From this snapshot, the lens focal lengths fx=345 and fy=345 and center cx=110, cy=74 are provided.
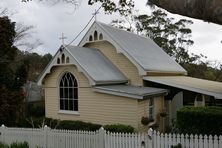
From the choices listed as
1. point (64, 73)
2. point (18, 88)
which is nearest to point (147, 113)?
point (64, 73)

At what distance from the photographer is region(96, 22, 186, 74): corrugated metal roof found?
22781 mm

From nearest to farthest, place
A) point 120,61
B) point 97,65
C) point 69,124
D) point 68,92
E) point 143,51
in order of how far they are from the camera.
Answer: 1. point 69,124
2. point 68,92
3. point 97,65
4. point 120,61
5. point 143,51

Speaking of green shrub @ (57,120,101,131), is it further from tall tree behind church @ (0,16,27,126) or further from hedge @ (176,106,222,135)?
hedge @ (176,106,222,135)

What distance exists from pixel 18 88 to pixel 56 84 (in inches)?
126

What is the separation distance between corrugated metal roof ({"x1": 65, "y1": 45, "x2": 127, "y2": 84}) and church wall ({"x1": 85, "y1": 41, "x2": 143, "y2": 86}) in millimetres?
305

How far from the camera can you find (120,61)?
2311 cm

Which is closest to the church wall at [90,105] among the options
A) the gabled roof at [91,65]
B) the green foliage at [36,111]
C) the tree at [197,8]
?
the gabled roof at [91,65]

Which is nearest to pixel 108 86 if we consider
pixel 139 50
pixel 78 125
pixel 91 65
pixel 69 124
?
pixel 91 65

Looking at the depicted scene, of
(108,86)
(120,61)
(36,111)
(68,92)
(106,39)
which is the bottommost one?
(36,111)

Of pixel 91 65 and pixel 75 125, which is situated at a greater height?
pixel 91 65

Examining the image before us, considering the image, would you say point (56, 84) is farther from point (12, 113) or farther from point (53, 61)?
point (12, 113)

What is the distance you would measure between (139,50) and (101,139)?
13.1m

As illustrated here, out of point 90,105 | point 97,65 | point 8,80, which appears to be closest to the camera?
point 8,80

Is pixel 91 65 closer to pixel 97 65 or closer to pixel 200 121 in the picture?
pixel 97 65
